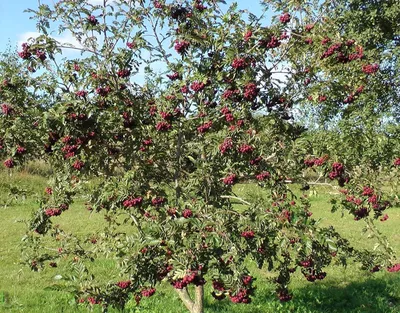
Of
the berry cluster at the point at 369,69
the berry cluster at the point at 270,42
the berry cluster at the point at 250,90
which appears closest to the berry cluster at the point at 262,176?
the berry cluster at the point at 250,90

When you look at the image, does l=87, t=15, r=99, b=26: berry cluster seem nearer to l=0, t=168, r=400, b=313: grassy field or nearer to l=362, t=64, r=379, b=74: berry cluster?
l=0, t=168, r=400, b=313: grassy field

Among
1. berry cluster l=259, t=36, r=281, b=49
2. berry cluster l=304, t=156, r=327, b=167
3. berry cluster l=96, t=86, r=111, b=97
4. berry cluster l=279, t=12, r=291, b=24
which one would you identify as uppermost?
berry cluster l=279, t=12, r=291, b=24

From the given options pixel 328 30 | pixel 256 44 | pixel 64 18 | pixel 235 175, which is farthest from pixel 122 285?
pixel 328 30

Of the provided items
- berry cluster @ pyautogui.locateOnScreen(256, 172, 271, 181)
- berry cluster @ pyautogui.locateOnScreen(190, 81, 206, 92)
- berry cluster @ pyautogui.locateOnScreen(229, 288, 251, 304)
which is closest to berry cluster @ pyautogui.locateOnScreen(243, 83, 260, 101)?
berry cluster @ pyautogui.locateOnScreen(190, 81, 206, 92)

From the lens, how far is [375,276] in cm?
709

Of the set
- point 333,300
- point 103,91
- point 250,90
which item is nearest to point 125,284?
point 103,91

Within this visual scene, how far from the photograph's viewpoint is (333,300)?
602 centimetres

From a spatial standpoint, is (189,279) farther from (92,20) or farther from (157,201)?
(92,20)

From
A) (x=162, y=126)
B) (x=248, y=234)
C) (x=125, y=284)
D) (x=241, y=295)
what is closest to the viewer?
(x=241, y=295)

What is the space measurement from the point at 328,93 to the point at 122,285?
210 cm

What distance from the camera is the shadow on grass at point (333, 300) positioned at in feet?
18.0

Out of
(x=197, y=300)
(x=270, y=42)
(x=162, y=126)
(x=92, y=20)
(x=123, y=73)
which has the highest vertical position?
(x=92, y=20)

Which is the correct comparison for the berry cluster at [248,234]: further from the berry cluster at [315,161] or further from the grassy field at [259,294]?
the grassy field at [259,294]

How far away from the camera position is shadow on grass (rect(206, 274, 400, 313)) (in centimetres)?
548
